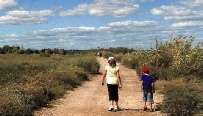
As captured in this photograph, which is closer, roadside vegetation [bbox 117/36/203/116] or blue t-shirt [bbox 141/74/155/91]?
roadside vegetation [bbox 117/36/203/116]

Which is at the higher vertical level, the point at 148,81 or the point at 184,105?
the point at 148,81

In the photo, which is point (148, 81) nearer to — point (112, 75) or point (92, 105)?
point (112, 75)

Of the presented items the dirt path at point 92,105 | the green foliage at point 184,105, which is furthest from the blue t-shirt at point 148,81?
the green foliage at point 184,105

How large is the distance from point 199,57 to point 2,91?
1515 centimetres

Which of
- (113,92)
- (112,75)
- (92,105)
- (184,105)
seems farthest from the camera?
(92,105)

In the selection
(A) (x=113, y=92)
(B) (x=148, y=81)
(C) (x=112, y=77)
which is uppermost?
(C) (x=112, y=77)

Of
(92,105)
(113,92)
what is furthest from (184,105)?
(92,105)

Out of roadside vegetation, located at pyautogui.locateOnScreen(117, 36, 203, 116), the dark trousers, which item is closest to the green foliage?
roadside vegetation, located at pyautogui.locateOnScreen(117, 36, 203, 116)

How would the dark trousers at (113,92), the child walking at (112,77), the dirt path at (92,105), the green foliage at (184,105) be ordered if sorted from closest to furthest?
the green foliage at (184,105)
the dirt path at (92,105)
the child walking at (112,77)
the dark trousers at (113,92)

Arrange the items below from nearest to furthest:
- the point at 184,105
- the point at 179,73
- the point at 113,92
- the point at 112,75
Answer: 1. the point at 184,105
2. the point at 112,75
3. the point at 113,92
4. the point at 179,73

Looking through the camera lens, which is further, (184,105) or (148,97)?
(148,97)

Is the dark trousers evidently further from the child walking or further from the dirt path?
the dirt path

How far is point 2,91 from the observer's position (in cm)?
1515

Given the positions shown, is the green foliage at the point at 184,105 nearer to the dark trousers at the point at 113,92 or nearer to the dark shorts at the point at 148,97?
the dark shorts at the point at 148,97
